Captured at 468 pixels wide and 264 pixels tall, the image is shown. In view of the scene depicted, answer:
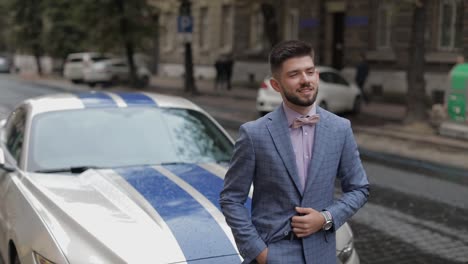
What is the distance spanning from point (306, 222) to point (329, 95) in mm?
16643

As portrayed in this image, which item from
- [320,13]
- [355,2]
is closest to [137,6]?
[320,13]

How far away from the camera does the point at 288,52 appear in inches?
106

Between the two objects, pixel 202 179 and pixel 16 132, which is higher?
pixel 16 132

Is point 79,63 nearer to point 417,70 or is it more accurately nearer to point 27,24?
point 27,24

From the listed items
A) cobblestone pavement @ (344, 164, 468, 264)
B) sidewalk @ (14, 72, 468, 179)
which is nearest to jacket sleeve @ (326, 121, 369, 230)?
cobblestone pavement @ (344, 164, 468, 264)

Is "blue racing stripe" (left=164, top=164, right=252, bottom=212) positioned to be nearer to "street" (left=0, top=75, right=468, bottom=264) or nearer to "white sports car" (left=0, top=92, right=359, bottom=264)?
"white sports car" (left=0, top=92, right=359, bottom=264)

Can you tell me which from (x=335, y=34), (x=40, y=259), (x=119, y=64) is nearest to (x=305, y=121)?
(x=40, y=259)

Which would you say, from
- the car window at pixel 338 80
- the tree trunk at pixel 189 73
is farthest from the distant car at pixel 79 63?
the car window at pixel 338 80

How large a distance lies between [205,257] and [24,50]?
54580 millimetres

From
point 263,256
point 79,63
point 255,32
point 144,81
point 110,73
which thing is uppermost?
point 255,32

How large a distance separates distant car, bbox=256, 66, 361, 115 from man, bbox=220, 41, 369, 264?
51.4 feet

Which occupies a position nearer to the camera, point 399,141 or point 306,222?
point 306,222

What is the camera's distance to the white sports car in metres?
3.46

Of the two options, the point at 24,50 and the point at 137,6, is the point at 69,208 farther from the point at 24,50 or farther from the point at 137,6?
the point at 24,50
